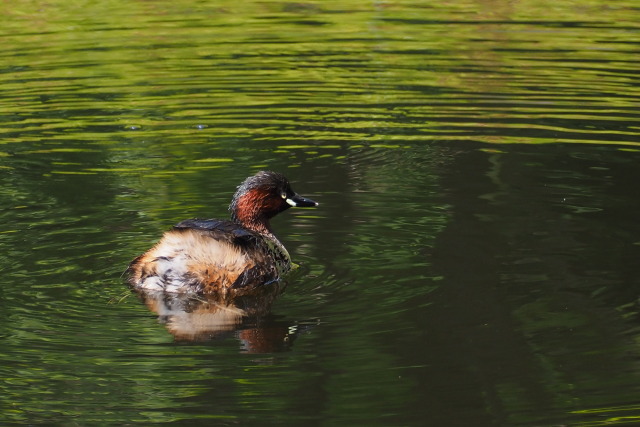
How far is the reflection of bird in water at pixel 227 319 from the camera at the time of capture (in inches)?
273

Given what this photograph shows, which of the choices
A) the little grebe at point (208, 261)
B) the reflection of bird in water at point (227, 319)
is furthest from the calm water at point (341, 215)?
the little grebe at point (208, 261)

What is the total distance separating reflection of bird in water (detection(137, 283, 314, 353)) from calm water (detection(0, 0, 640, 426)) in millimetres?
22

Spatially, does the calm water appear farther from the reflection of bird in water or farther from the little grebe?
the little grebe

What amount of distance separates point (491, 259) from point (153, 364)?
2523mm

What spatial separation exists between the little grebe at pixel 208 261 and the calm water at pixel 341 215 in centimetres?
13

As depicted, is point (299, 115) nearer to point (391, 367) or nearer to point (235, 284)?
point (235, 284)

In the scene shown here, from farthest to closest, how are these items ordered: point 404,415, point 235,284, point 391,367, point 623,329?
point 235,284
point 623,329
point 391,367
point 404,415

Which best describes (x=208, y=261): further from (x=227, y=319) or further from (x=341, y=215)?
(x=341, y=215)

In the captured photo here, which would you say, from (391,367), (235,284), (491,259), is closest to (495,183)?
(491,259)

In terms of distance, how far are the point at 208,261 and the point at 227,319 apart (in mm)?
485

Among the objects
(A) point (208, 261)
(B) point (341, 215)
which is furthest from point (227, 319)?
(B) point (341, 215)

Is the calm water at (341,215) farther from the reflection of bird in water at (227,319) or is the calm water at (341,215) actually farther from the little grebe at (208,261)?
the little grebe at (208,261)

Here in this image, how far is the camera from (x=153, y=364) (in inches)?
256

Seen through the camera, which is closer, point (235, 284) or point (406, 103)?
point (235, 284)
